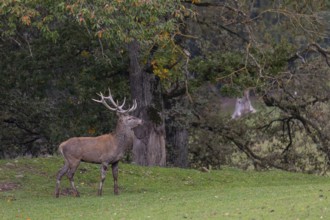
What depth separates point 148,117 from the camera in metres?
24.9

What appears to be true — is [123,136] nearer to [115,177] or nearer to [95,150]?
[95,150]

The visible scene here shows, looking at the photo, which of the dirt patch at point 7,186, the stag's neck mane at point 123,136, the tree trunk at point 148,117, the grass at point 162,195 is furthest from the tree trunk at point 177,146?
the dirt patch at point 7,186

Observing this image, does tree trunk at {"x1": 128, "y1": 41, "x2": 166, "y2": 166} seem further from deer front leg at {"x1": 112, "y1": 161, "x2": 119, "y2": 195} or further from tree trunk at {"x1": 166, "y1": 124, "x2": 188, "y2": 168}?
deer front leg at {"x1": 112, "y1": 161, "x2": 119, "y2": 195}

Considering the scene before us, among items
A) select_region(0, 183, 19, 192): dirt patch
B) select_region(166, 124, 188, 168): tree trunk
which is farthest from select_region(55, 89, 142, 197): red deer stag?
select_region(166, 124, 188, 168): tree trunk

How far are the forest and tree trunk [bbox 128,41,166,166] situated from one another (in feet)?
0.10

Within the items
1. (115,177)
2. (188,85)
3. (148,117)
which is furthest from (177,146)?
(115,177)

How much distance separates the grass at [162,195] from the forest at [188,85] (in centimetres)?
267

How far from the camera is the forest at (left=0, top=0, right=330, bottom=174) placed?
2322cm

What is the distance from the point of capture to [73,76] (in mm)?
26469

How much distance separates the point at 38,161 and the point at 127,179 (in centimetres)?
250

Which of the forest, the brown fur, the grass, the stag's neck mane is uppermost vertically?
the forest

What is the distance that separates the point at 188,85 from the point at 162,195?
641 cm

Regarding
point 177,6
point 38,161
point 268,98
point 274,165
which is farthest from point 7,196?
point 274,165

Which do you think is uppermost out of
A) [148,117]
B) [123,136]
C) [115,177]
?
[148,117]
